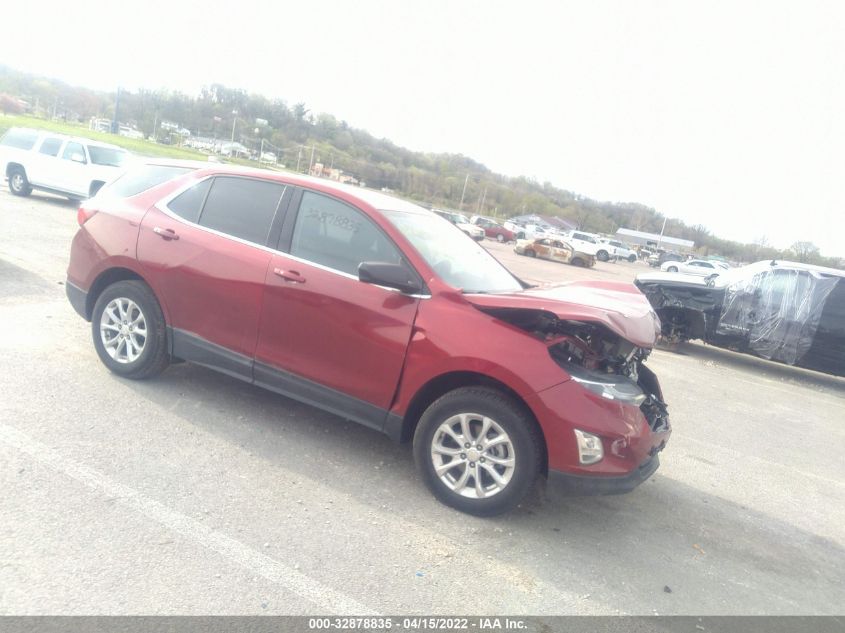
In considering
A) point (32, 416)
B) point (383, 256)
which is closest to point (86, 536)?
point (32, 416)

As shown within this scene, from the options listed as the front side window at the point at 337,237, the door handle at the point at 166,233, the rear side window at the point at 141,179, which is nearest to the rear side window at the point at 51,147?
the rear side window at the point at 141,179

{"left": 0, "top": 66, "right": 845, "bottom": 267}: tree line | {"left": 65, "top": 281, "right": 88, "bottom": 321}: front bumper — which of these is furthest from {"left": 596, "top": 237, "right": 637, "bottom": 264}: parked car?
{"left": 65, "top": 281, "right": 88, "bottom": 321}: front bumper

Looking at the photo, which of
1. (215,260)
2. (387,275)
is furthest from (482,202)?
(387,275)

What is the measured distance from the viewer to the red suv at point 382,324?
12.9 feet

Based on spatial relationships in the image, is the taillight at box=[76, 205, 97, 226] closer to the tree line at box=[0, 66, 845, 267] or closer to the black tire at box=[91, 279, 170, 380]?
the black tire at box=[91, 279, 170, 380]

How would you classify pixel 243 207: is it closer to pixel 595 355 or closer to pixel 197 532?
pixel 197 532

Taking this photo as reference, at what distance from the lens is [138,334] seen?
527 cm

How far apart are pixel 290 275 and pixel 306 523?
1717mm

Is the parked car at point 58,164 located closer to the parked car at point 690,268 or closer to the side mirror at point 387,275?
the side mirror at point 387,275

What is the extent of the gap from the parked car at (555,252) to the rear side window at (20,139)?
28.1 m

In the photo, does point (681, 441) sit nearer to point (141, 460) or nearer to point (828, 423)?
point (828, 423)

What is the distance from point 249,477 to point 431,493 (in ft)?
3.78

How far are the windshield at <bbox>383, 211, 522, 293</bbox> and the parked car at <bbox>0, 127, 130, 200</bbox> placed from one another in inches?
580

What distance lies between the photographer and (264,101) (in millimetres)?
35594
